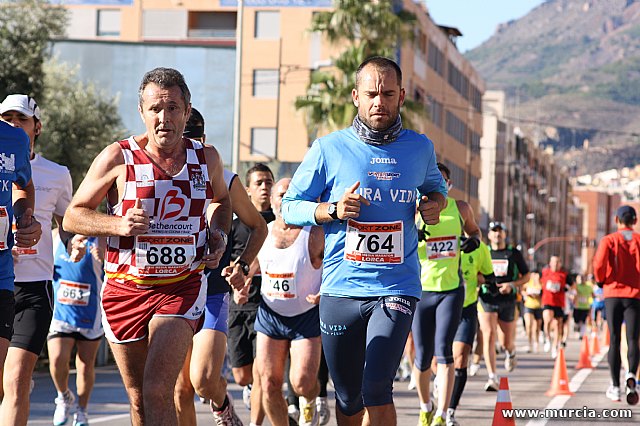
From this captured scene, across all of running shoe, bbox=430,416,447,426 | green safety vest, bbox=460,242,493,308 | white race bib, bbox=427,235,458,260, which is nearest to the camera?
running shoe, bbox=430,416,447,426

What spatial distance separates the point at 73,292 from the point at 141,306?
5.41 m

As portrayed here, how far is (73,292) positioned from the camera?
1181cm

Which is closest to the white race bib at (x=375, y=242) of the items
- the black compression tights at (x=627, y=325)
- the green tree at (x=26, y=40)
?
the black compression tights at (x=627, y=325)

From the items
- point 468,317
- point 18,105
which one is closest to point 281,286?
point 18,105

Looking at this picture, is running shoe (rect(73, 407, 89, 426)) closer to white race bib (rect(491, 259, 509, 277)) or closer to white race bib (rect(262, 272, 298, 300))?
white race bib (rect(262, 272, 298, 300))

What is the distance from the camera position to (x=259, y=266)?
10359 millimetres

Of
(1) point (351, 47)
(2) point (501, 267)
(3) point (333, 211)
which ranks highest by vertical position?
(1) point (351, 47)

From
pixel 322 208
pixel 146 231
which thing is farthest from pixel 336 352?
pixel 146 231

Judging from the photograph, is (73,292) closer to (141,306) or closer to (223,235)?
(223,235)

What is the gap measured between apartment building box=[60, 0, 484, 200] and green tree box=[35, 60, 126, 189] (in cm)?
1780

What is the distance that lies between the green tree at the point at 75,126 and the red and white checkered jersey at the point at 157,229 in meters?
30.2

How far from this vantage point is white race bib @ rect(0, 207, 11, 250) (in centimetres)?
701

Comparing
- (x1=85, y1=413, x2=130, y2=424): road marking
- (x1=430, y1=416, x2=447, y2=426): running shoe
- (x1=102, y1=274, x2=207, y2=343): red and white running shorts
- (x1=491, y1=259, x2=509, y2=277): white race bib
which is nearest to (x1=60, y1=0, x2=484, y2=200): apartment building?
(x1=491, y1=259, x2=509, y2=277): white race bib

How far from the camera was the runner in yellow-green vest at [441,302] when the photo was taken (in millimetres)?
11094
